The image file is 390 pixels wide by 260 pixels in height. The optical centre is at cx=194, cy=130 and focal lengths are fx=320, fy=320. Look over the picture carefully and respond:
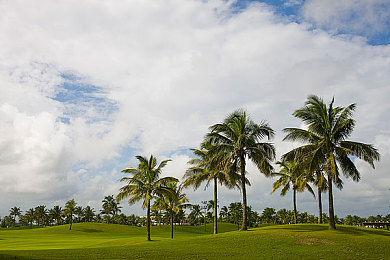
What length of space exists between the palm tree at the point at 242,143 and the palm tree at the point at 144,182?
27.2 ft

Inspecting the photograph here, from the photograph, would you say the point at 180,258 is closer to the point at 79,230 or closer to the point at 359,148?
the point at 359,148

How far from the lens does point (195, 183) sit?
128 ft

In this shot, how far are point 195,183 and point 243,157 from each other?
849cm

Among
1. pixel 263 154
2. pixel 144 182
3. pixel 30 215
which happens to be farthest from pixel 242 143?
pixel 30 215

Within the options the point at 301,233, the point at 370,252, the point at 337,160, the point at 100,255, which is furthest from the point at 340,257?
the point at 100,255

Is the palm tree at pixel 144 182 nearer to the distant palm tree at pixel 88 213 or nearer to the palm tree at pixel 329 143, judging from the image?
the palm tree at pixel 329 143

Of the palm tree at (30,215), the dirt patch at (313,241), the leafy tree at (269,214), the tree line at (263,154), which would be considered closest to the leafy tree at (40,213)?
the palm tree at (30,215)

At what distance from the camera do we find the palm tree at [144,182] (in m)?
38.7

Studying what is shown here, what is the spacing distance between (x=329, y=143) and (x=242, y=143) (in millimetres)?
8334

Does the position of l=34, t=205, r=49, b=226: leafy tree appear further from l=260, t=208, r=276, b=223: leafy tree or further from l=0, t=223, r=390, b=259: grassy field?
l=0, t=223, r=390, b=259: grassy field

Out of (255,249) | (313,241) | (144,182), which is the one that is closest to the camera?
(255,249)

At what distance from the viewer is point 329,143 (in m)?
30.6

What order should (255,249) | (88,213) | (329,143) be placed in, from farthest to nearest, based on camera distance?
(88,213) → (329,143) → (255,249)

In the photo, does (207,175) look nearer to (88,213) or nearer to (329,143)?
(329,143)
